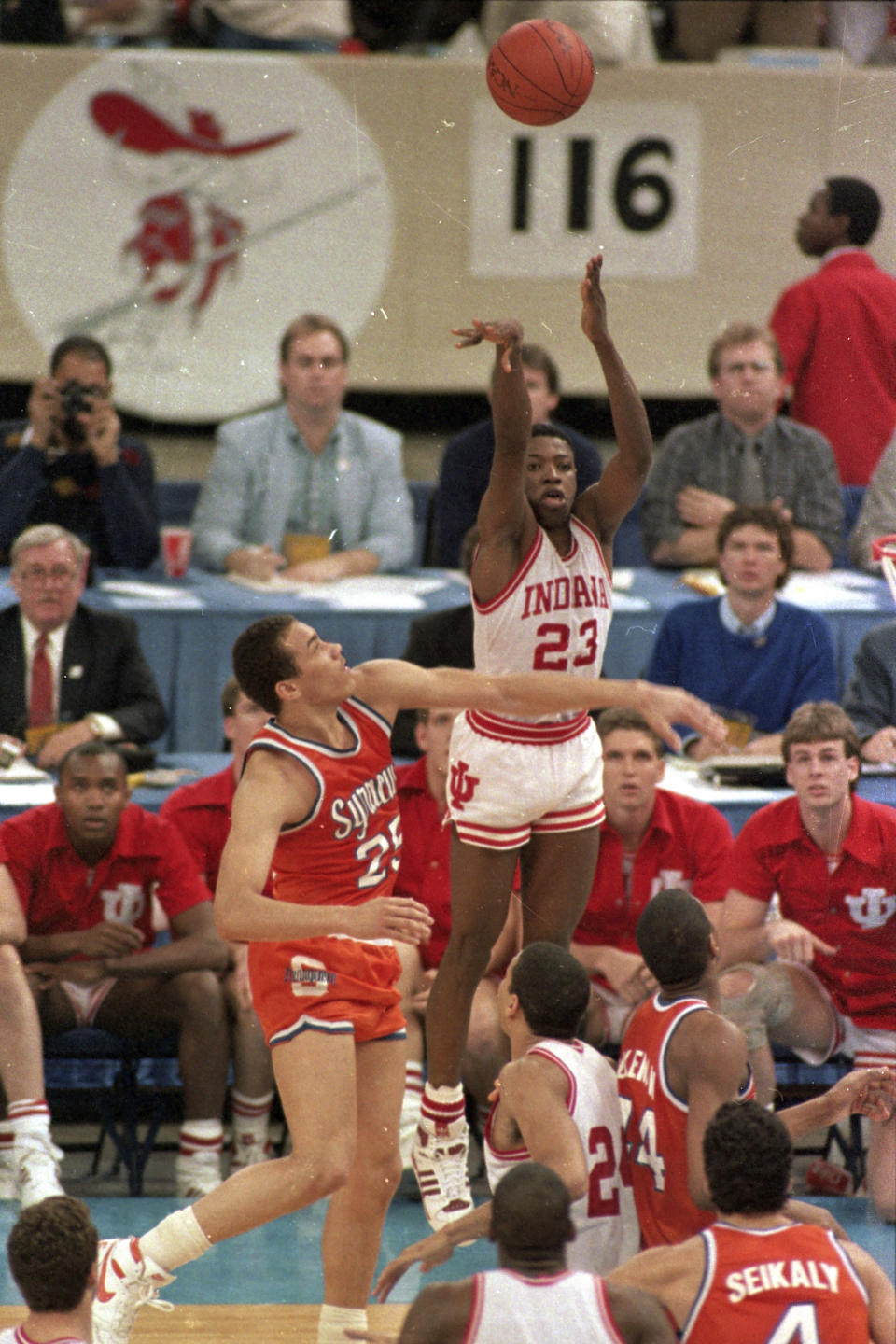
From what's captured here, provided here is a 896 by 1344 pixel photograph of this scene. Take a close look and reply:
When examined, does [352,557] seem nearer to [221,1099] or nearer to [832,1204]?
[221,1099]

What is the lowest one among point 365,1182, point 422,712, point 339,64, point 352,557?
point 365,1182

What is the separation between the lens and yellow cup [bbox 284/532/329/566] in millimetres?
5105

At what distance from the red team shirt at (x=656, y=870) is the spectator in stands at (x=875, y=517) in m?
1.09

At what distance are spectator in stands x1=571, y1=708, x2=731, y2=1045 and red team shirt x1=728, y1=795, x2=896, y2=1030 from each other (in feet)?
0.28

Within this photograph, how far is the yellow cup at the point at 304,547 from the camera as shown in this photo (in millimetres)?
5105

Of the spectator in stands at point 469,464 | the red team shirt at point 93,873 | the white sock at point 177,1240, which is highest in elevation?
the spectator in stands at point 469,464

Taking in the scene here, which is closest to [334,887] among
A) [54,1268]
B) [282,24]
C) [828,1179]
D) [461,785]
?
[461,785]

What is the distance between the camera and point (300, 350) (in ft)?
Answer: 17.6

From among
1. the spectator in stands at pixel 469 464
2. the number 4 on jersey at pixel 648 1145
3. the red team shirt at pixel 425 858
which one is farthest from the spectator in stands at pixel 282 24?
the number 4 on jersey at pixel 648 1145

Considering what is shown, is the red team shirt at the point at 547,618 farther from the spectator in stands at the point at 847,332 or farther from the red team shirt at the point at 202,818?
the spectator in stands at the point at 847,332

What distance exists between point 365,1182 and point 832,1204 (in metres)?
1.43

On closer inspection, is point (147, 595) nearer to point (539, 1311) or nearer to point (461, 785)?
point (461, 785)

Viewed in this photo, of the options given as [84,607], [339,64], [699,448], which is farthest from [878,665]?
[339,64]

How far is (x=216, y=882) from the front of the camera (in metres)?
4.96
